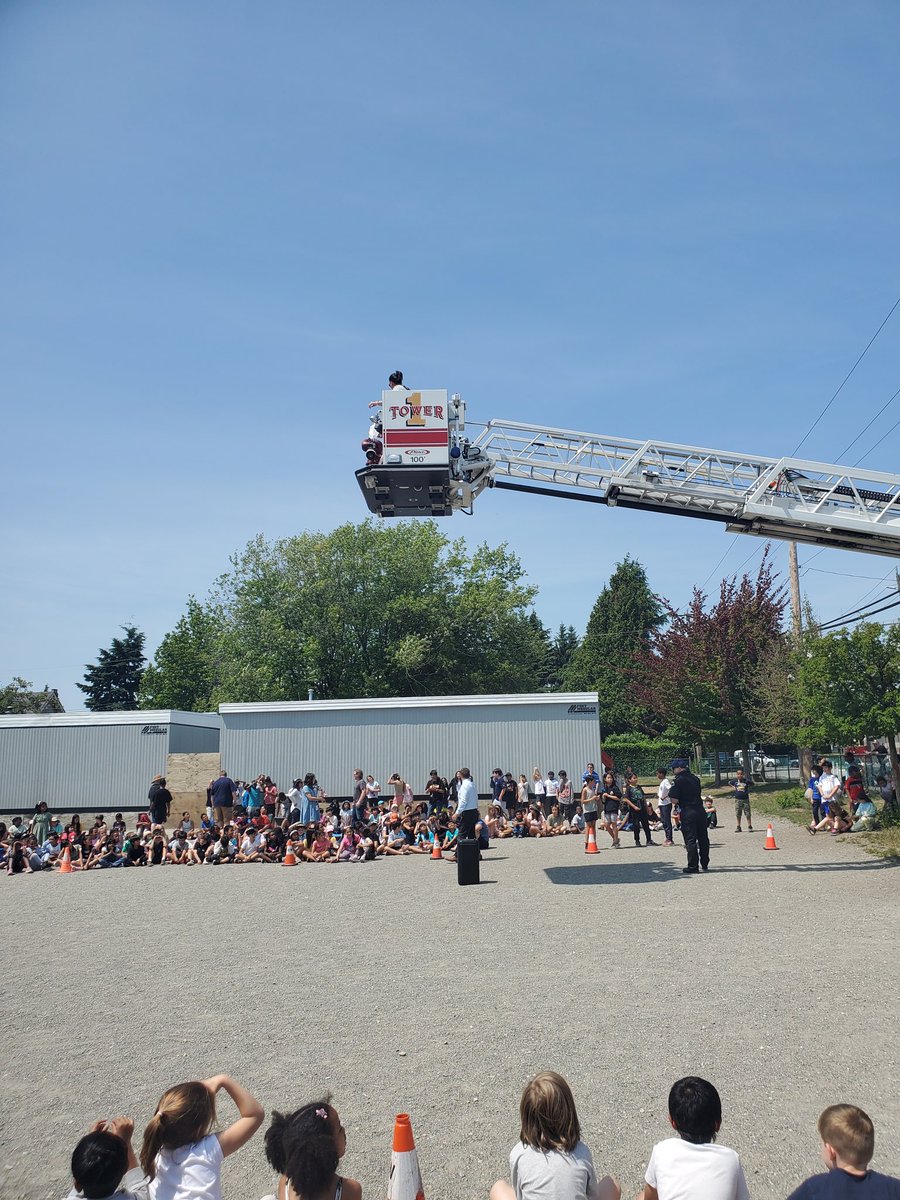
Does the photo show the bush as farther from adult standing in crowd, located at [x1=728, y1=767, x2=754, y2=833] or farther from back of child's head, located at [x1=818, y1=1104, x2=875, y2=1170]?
back of child's head, located at [x1=818, y1=1104, x2=875, y2=1170]

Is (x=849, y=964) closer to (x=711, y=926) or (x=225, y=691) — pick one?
(x=711, y=926)

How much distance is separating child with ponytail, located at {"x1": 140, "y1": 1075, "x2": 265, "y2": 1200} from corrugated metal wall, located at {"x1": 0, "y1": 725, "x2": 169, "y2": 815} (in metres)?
28.4

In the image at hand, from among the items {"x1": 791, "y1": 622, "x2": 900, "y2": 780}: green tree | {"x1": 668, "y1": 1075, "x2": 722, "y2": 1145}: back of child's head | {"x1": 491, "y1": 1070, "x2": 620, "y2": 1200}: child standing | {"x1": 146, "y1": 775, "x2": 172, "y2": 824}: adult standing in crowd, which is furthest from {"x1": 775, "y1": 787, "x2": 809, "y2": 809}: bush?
{"x1": 491, "y1": 1070, "x2": 620, "y2": 1200}: child standing

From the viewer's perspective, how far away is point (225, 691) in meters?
46.2

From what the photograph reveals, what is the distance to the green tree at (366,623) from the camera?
4628 cm

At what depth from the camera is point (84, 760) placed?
102 feet

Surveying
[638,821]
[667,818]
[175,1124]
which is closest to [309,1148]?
[175,1124]

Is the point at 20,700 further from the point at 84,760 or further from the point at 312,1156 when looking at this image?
the point at 312,1156

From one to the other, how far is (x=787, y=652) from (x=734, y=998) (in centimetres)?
2620

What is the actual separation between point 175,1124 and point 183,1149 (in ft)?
0.43

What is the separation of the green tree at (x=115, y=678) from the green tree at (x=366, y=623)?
115 feet

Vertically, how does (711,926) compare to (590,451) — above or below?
below

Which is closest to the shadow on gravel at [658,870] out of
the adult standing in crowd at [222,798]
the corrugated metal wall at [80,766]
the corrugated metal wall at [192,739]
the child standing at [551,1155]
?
the adult standing in crowd at [222,798]

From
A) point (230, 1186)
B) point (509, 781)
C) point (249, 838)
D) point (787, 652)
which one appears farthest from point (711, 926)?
point (787, 652)
